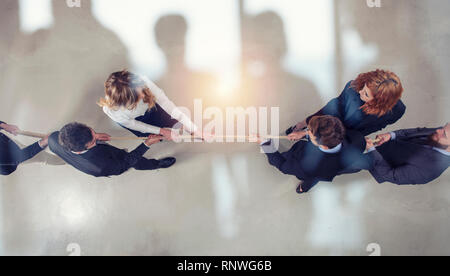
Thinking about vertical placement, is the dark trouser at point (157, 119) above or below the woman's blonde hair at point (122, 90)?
below

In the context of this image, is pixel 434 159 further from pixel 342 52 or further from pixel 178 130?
pixel 178 130

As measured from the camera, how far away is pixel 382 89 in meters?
1.96

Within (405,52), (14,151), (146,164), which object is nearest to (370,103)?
(405,52)

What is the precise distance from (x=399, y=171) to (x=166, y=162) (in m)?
1.90

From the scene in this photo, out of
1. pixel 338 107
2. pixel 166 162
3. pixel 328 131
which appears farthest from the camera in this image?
pixel 166 162

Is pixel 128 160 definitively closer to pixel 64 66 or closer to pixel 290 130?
pixel 64 66

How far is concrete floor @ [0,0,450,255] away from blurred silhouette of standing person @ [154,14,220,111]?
1cm

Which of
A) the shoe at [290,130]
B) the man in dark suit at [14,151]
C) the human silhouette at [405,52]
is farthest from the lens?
the human silhouette at [405,52]

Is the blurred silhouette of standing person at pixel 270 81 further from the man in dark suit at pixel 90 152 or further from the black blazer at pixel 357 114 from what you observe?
the man in dark suit at pixel 90 152

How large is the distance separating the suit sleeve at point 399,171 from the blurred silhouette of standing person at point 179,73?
4.65 feet

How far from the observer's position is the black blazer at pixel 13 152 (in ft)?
7.98

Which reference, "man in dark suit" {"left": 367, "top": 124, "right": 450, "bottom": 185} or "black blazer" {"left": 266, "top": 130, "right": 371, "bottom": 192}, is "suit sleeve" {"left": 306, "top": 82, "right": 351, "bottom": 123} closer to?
"black blazer" {"left": 266, "top": 130, "right": 371, "bottom": 192}

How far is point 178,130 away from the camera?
8.20 ft

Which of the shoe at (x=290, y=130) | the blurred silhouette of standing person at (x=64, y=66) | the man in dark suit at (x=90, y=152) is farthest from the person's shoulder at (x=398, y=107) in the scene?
the blurred silhouette of standing person at (x=64, y=66)
